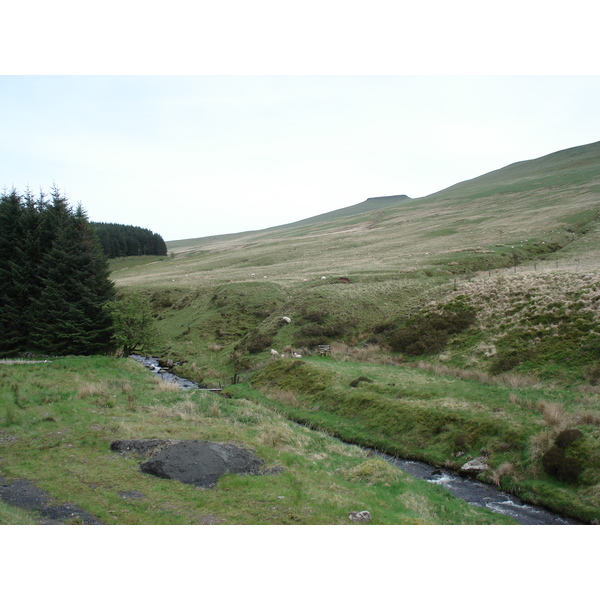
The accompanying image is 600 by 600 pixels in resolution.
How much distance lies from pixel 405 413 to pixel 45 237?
120 ft

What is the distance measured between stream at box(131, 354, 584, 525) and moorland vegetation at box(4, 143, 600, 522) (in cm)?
46

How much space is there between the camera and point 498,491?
59.8ft

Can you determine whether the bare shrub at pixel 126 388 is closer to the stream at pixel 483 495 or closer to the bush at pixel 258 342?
the bush at pixel 258 342

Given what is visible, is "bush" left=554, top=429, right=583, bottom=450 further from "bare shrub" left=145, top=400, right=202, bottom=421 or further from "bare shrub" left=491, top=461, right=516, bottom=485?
"bare shrub" left=145, top=400, right=202, bottom=421

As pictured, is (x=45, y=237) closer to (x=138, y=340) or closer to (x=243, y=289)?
(x=138, y=340)

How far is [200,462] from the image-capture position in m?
14.9

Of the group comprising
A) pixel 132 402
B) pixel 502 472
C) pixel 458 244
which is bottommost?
pixel 502 472

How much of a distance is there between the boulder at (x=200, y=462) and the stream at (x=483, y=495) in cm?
892

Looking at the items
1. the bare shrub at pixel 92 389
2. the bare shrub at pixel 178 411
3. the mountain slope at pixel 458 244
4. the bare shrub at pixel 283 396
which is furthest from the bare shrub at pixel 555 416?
the mountain slope at pixel 458 244

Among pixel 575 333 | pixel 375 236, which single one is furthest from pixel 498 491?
pixel 375 236

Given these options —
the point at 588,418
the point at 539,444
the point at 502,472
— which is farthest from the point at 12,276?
the point at 588,418

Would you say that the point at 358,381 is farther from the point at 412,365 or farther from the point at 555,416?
the point at 555,416

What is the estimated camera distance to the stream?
16031 millimetres

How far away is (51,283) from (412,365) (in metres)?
32.2
